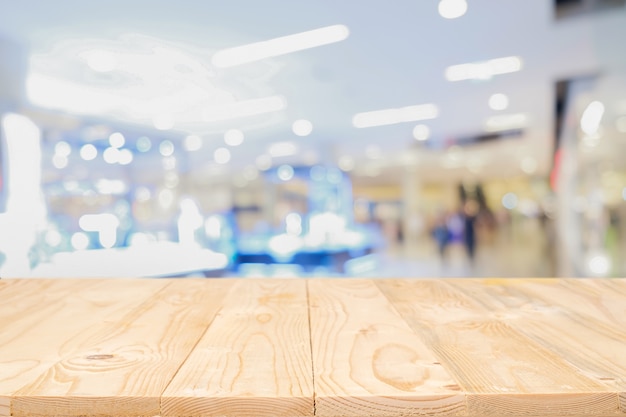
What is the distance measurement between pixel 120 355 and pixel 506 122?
17.2 feet

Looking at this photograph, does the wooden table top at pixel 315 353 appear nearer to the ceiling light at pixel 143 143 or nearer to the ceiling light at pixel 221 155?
the ceiling light at pixel 143 143

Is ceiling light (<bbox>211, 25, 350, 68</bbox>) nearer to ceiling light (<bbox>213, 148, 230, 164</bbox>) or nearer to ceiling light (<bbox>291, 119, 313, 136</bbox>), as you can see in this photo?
ceiling light (<bbox>291, 119, 313, 136</bbox>)

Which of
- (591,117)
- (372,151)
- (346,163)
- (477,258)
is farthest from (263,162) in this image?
(591,117)

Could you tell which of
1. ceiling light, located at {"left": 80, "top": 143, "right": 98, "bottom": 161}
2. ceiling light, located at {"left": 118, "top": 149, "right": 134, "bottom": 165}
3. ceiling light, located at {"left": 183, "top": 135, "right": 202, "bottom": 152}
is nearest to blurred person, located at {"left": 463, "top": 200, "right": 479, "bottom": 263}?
ceiling light, located at {"left": 183, "top": 135, "right": 202, "bottom": 152}

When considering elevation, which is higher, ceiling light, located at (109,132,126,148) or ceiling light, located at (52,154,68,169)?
ceiling light, located at (109,132,126,148)

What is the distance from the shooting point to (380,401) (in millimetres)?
449

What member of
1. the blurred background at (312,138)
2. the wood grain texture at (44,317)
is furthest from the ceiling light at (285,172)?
the wood grain texture at (44,317)

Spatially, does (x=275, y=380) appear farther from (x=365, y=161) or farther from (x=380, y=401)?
(x=365, y=161)

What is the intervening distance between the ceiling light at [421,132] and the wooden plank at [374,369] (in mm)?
4621

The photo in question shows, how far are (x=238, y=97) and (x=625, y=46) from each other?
347 cm

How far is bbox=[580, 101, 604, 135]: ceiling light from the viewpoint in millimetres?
5074

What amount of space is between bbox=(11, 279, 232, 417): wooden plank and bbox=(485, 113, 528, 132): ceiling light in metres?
4.88

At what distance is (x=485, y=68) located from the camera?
480cm

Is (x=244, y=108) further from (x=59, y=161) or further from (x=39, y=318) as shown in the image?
(x=39, y=318)
